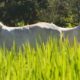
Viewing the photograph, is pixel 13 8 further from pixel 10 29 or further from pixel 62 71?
pixel 62 71

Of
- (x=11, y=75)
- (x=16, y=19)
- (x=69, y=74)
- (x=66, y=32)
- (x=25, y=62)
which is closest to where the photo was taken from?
(x=69, y=74)

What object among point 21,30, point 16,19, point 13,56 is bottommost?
point 16,19

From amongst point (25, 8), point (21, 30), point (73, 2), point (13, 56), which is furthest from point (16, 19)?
point (13, 56)

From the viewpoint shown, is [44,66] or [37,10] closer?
[44,66]

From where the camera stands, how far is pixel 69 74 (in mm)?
2008

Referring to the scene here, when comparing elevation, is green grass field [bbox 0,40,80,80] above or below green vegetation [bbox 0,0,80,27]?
above

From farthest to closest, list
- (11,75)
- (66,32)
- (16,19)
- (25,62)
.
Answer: (16,19) → (66,32) → (25,62) → (11,75)

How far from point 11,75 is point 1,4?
14269 mm

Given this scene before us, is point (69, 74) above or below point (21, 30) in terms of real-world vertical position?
above

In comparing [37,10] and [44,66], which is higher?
[44,66]

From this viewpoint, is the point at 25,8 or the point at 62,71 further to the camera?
the point at 25,8

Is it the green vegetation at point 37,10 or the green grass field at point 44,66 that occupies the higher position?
the green grass field at point 44,66

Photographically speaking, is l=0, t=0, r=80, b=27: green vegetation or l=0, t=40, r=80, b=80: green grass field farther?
l=0, t=0, r=80, b=27: green vegetation

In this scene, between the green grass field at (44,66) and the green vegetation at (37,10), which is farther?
the green vegetation at (37,10)
